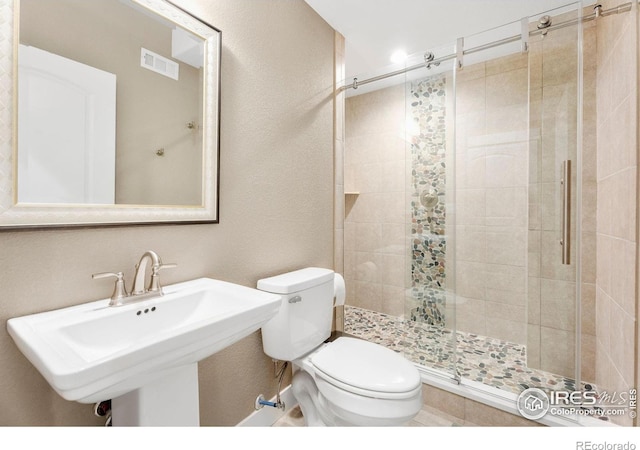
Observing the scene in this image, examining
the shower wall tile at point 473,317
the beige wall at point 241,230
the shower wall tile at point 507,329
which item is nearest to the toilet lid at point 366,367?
the beige wall at point 241,230

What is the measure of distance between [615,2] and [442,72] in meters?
0.81

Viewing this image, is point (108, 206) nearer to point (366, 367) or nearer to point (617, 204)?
point (366, 367)

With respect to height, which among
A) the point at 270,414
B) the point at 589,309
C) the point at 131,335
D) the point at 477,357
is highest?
the point at 131,335

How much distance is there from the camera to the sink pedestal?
882 mm

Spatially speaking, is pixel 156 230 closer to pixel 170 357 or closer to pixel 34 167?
pixel 34 167

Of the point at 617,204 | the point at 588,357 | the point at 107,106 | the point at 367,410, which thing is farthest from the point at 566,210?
the point at 107,106

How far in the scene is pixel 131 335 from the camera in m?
0.96

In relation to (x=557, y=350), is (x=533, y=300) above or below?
above

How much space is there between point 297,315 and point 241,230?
49 centimetres

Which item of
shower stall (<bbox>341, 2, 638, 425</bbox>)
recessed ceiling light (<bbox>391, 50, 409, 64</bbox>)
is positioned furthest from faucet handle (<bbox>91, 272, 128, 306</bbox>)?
recessed ceiling light (<bbox>391, 50, 409, 64</bbox>)

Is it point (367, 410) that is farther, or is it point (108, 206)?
point (367, 410)
